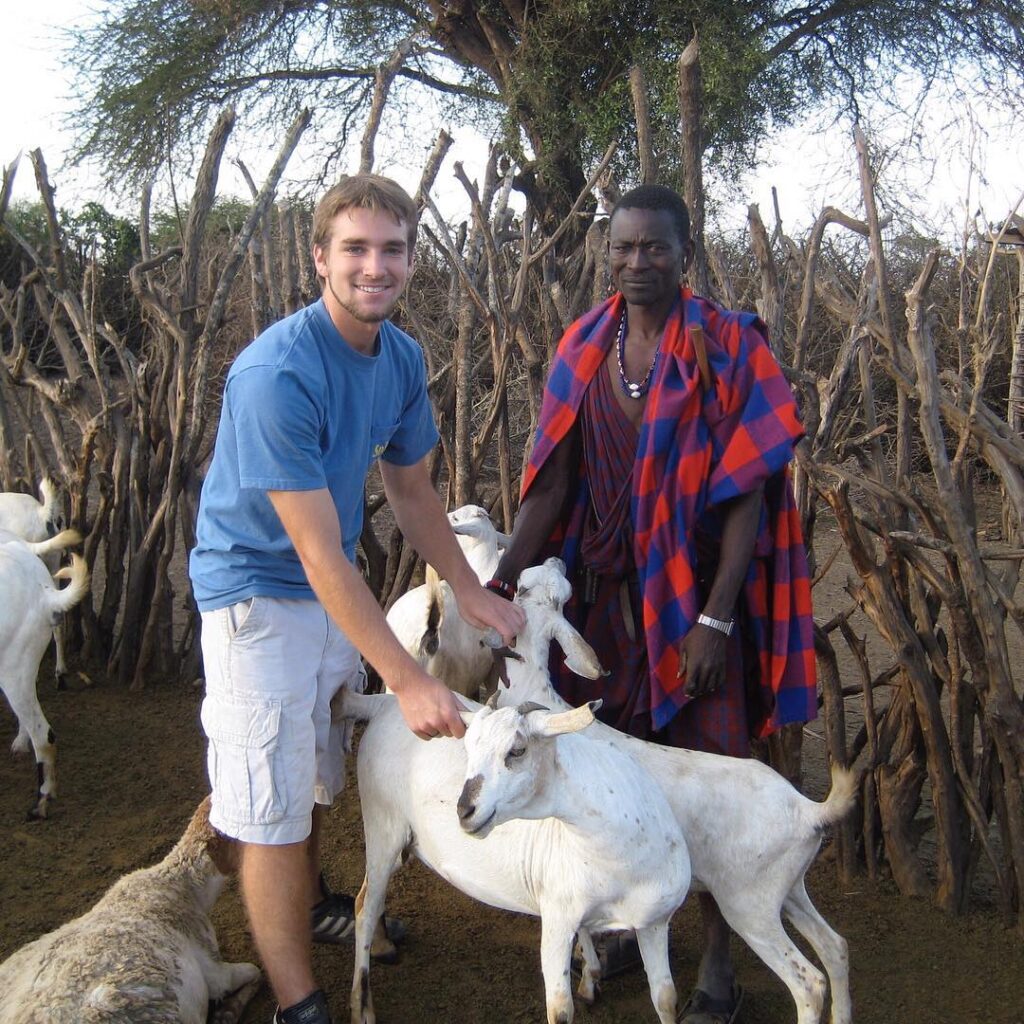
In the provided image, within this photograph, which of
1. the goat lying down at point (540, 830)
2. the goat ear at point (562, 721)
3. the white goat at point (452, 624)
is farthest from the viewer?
the white goat at point (452, 624)

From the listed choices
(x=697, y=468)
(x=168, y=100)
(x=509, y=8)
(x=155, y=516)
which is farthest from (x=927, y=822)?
(x=168, y=100)

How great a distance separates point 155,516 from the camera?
566 centimetres

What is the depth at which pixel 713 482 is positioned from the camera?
282 cm

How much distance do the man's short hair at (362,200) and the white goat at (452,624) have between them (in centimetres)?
128

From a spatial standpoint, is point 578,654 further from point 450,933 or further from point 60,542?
point 60,542

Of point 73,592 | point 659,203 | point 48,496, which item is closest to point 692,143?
point 659,203

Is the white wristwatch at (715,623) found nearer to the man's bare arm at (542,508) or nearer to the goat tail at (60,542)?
the man's bare arm at (542,508)

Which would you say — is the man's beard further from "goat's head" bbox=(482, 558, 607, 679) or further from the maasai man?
"goat's head" bbox=(482, 558, 607, 679)

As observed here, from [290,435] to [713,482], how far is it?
1140mm

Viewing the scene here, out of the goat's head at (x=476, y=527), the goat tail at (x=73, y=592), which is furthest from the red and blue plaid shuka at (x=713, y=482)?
the goat tail at (x=73, y=592)

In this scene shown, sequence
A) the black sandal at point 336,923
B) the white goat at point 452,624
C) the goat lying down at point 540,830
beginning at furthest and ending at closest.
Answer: the white goat at point 452,624, the black sandal at point 336,923, the goat lying down at point 540,830

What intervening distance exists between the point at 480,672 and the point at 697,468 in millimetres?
1468

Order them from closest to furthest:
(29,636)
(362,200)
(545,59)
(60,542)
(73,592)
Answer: (362,200), (29,636), (73,592), (60,542), (545,59)

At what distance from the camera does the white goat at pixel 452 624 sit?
140 inches
